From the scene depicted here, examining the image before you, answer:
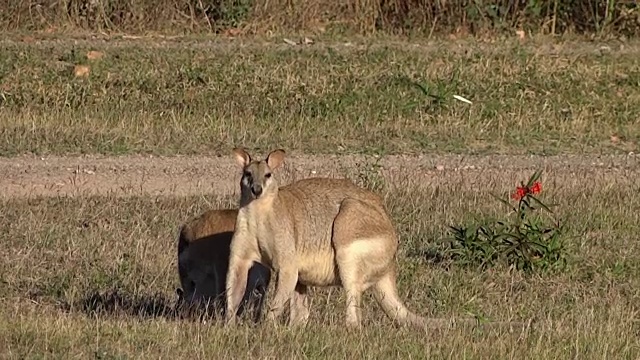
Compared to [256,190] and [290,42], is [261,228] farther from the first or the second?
[290,42]

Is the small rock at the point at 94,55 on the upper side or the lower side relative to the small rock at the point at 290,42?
upper

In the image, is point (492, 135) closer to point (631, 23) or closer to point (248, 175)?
point (631, 23)

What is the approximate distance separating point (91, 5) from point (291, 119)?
4.77m

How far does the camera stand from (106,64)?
1541 centimetres

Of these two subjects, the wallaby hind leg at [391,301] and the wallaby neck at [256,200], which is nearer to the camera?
the wallaby neck at [256,200]

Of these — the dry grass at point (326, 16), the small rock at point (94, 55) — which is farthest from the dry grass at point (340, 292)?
the dry grass at point (326, 16)

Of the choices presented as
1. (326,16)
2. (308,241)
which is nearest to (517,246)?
(308,241)

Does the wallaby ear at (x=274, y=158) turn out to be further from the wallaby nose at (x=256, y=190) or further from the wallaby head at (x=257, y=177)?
the wallaby nose at (x=256, y=190)

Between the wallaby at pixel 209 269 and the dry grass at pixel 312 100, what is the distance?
5.19m

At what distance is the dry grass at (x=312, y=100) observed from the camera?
1345cm

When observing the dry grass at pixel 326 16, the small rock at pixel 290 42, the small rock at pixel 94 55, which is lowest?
the small rock at pixel 290 42

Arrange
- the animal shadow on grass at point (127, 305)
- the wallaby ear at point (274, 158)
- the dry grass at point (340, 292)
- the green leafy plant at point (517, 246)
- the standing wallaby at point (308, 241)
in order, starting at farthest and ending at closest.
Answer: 1. the green leafy plant at point (517, 246)
2. the animal shadow on grass at point (127, 305)
3. the wallaby ear at point (274, 158)
4. the standing wallaby at point (308, 241)
5. the dry grass at point (340, 292)

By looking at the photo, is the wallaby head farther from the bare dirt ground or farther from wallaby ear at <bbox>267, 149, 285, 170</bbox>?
the bare dirt ground

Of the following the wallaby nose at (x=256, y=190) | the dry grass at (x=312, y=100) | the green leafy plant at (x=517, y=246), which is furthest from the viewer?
the dry grass at (x=312, y=100)
